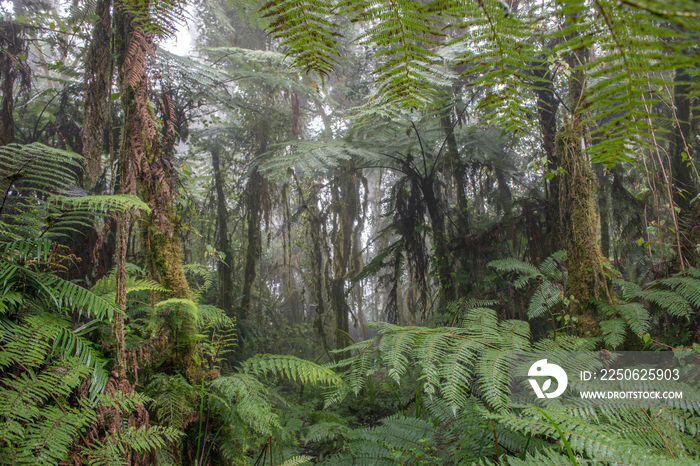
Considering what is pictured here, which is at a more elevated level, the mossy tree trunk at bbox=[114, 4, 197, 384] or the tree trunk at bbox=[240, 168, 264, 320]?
the tree trunk at bbox=[240, 168, 264, 320]

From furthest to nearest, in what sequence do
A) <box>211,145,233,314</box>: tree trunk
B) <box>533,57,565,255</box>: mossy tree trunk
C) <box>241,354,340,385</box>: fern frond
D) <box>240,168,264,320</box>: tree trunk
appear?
<box>240,168,264,320</box>: tree trunk
<box>211,145,233,314</box>: tree trunk
<box>533,57,565,255</box>: mossy tree trunk
<box>241,354,340,385</box>: fern frond

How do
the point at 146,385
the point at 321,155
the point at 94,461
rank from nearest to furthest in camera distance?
1. the point at 94,461
2. the point at 146,385
3. the point at 321,155

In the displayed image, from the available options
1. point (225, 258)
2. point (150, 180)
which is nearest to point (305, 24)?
point (150, 180)

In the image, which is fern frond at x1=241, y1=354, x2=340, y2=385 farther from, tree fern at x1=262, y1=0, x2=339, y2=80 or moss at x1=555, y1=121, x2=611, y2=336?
moss at x1=555, y1=121, x2=611, y2=336

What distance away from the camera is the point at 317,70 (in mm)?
814

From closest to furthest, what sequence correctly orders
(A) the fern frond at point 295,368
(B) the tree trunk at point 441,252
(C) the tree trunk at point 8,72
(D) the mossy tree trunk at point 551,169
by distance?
(A) the fern frond at point 295,368 → (D) the mossy tree trunk at point 551,169 → (C) the tree trunk at point 8,72 → (B) the tree trunk at point 441,252

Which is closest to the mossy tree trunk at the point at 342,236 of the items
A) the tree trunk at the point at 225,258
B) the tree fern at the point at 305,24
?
the tree trunk at the point at 225,258

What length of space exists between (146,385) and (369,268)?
2.85m

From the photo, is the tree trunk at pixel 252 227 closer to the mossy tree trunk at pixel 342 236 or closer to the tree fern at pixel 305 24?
the mossy tree trunk at pixel 342 236

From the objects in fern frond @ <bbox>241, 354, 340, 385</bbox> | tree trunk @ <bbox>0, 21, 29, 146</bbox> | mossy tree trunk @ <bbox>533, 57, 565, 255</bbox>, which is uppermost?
tree trunk @ <bbox>0, 21, 29, 146</bbox>

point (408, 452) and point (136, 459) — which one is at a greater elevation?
point (136, 459)

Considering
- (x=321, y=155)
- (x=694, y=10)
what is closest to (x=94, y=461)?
(x=694, y=10)

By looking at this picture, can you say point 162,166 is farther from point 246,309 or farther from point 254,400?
point 246,309

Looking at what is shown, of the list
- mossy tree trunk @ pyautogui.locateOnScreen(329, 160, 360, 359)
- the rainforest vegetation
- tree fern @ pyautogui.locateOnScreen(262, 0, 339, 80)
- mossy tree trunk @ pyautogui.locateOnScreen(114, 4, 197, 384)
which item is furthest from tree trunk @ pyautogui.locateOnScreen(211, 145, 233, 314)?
tree fern @ pyautogui.locateOnScreen(262, 0, 339, 80)
